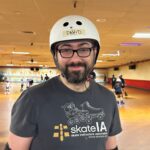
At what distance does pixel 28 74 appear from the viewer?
132ft

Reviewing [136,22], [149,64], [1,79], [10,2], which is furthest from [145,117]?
[1,79]

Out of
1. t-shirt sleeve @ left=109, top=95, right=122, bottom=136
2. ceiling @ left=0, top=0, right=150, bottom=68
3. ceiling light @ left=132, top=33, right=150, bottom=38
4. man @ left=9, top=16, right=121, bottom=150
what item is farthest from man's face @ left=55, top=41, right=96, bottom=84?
ceiling light @ left=132, top=33, right=150, bottom=38

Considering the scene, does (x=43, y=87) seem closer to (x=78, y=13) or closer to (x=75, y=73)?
(x=75, y=73)

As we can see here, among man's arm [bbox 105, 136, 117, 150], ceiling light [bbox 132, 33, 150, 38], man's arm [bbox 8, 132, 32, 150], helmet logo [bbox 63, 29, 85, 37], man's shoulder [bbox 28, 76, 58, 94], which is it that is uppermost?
ceiling light [bbox 132, 33, 150, 38]

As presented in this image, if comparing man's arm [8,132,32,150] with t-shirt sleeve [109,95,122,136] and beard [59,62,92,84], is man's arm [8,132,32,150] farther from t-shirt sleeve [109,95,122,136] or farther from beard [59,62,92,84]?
t-shirt sleeve [109,95,122,136]

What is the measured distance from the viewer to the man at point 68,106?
1203 mm

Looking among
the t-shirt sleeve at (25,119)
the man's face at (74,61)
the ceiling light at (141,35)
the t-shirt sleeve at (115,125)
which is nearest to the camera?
the t-shirt sleeve at (25,119)

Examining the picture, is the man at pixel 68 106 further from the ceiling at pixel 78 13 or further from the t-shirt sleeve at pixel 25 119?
the ceiling at pixel 78 13

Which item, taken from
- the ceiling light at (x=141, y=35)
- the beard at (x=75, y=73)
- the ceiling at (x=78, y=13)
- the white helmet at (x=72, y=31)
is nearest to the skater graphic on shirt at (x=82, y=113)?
the beard at (x=75, y=73)

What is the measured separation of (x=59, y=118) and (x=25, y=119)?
0.49 ft

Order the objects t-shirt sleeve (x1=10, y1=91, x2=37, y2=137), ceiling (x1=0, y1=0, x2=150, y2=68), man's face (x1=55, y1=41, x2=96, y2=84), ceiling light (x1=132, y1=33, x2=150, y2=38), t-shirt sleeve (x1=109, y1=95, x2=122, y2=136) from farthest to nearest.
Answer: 1. ceiling light (x1=132, y1=33, x2=150, y2=38)
2. ceiling (x1=0, y1=0, x2=150, y2=68)
3. t-shirt sleeve (x1=109, y1=95, x2=122, y2=136)
4. man's face (x1=55, y1=41, x2=96, y2=84)
5. t-shirt sleeve (x1=10, y1=91, x2=37, y2=137)

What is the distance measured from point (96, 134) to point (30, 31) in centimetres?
759

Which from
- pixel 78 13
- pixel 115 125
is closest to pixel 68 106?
pixel 115 125

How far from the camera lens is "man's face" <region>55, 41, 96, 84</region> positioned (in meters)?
1.29
